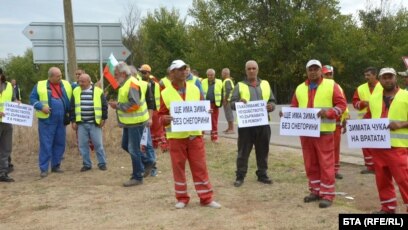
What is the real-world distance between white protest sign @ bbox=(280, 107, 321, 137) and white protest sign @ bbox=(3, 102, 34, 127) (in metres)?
5.15

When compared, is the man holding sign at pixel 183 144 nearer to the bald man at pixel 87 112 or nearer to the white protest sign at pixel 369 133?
the white protest sign at pixel 369 133

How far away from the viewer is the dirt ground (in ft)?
20.4

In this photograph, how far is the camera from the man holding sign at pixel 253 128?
7.95 meters

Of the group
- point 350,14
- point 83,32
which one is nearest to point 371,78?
point 83,32

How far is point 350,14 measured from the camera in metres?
36.8

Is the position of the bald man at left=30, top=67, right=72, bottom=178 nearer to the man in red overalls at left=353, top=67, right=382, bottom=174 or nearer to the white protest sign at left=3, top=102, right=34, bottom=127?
the white protest sign at left=3, top=102, right=34, bottom=127

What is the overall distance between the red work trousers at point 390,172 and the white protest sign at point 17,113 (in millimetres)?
6513

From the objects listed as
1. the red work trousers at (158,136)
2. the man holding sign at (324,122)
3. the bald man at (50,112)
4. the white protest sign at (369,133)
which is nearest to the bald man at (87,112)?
the bald man at (50,112)

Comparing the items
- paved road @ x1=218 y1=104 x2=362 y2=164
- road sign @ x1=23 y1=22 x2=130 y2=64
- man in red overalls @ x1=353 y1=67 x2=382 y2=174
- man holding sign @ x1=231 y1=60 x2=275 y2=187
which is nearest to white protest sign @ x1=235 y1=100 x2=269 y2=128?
man holding sign @ x1=231 y1=60 x2=275 y2=187

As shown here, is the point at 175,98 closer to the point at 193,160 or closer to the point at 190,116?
the point at 190,116

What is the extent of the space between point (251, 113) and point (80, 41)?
751 centimetres

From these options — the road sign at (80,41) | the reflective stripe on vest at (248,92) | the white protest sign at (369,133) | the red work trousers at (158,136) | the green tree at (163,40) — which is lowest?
the red work trousers at (158,136)

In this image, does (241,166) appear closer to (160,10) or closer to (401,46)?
(401,46)

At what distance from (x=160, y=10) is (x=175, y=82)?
149ft
